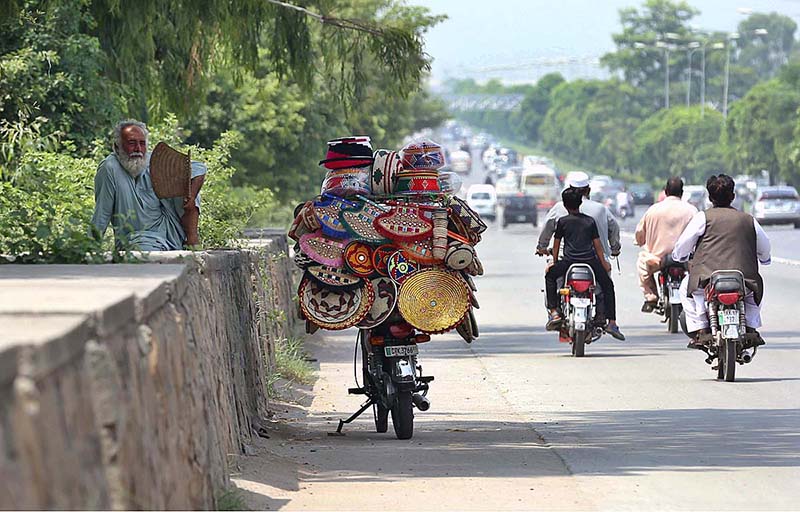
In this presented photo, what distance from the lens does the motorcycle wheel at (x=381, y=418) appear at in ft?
36.3

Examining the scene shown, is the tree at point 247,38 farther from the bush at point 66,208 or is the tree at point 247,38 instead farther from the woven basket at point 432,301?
the woven basket at point 432,301

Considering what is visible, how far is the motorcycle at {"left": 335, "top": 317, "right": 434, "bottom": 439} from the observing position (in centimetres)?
1066

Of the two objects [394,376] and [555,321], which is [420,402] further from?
[555,321]

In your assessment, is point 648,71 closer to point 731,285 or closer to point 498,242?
point 498,242

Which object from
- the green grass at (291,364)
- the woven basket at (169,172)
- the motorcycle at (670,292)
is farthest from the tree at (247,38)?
the motorcycle at (670,292)

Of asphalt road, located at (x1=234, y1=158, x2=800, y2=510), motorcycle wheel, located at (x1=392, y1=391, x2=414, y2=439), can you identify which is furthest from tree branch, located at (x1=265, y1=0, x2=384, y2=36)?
motorcycle wheel, located at (x1=392, y1=391, x2=414, y2=439)

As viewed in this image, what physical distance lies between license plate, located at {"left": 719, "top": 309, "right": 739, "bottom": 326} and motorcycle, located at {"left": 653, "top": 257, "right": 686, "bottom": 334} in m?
4.95

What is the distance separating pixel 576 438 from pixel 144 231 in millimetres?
3100

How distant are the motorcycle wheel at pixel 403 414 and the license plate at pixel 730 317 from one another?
12.1 ft

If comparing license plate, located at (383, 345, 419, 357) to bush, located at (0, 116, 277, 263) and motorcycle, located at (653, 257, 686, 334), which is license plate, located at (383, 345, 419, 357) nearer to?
bush, located at (0, 116, 277, 263)

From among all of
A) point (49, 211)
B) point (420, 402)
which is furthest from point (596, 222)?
point (49, 211)

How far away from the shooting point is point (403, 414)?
34.9ft

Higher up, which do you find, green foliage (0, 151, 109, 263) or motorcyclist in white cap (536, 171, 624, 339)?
green foliage (0, 151, 109, 263)

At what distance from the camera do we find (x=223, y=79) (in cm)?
2953
